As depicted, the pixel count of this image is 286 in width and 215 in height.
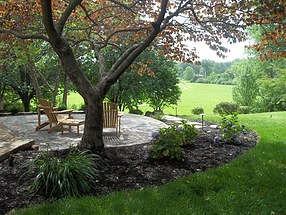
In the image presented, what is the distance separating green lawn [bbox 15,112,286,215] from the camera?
2.94m

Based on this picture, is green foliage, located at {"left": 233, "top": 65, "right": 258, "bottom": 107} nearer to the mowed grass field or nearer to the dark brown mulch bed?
the mowed grass field

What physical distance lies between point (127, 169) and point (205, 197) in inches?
51.2

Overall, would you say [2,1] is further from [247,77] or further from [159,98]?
[247,77]

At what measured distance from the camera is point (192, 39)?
6652mm

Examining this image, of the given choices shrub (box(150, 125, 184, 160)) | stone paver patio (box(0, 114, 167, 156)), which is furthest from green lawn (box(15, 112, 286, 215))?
stone paver patio (box(0, 114, 167, 156))

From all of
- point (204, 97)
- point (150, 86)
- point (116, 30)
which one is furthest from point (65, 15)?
point (204, 97)

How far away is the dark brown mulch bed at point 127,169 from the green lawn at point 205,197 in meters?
0.28

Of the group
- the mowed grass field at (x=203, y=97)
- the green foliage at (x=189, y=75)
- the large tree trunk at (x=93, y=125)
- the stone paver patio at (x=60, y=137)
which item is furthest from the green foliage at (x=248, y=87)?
the green foliage at (x=189, y=75)

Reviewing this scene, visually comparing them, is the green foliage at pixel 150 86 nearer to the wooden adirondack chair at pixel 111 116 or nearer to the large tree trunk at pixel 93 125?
the wooden adirondack chair at pixel 111 116

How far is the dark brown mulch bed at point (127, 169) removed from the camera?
3.39 meters

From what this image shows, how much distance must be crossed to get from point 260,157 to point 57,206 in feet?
11.6

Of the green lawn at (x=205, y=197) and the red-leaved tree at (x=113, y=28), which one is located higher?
the red-leaved tree at (x=113, y=28)

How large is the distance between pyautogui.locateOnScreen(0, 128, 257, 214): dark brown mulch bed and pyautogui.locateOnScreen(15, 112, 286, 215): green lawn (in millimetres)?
279

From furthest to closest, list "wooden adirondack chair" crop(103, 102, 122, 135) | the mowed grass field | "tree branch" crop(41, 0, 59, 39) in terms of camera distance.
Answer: the mowed grass field < "wooden adirondack chair" crop(103, 102, 122, 135) < "tree branch" crop(41, 0, 59, 39)
